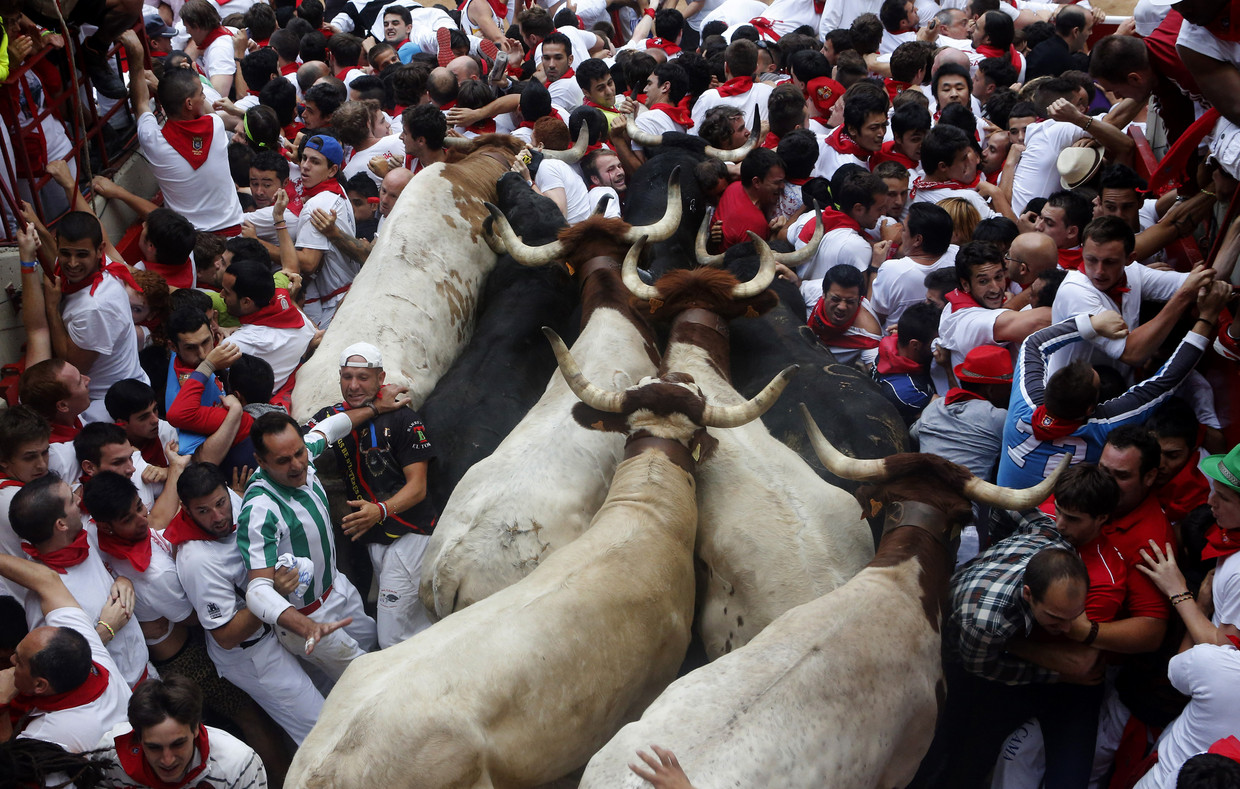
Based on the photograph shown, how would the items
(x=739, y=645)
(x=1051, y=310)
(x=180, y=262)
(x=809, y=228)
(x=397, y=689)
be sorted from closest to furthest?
(x=397, y=689) → (x=739, y=645) → (x=1051, y=310) → (x=180, y=262) → (x=809, y=228)

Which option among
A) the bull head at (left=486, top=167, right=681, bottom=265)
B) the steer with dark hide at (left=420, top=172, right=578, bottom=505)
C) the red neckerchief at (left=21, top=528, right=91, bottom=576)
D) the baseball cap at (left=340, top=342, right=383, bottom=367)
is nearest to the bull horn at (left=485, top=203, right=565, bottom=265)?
the bull head at (left=486, top=167, right=681, bottom=265)

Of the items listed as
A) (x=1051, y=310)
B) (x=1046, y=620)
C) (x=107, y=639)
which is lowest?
(x=107, y=639)

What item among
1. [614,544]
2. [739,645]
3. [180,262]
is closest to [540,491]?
[614,544]

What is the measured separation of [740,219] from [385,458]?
3464 mm

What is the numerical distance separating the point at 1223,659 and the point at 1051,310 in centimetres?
220

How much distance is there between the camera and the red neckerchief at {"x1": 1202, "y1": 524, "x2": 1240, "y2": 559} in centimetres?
454

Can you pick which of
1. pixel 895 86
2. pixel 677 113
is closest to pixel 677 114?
pixel 677 113

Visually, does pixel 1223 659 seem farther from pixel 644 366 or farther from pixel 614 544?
pixel 644 366

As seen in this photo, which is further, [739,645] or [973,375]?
[973,375]

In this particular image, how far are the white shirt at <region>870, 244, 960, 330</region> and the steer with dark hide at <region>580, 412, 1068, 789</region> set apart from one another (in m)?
2.05

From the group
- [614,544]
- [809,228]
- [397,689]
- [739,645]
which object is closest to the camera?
[397,689]

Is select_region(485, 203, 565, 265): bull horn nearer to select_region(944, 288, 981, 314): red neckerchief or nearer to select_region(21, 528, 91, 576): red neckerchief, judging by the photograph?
select_region(944, 288, 981, 314): red neckerchief

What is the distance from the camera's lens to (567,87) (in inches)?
428

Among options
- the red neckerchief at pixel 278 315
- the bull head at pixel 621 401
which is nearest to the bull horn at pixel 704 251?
the bull head at pixel 621 401
